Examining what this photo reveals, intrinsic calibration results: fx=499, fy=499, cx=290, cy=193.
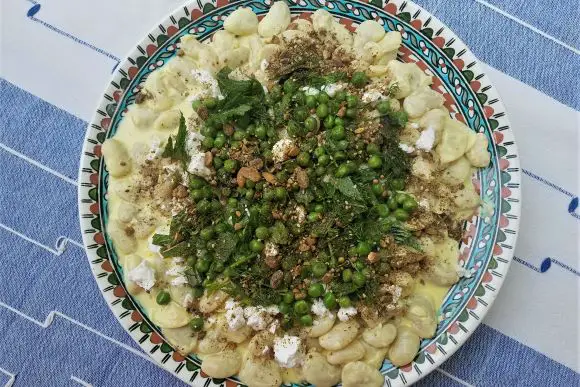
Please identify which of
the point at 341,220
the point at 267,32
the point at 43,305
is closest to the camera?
the point at 341,220

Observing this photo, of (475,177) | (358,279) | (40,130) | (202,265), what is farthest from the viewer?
(40,130)

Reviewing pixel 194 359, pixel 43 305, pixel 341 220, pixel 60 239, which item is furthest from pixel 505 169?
pixel 43 305

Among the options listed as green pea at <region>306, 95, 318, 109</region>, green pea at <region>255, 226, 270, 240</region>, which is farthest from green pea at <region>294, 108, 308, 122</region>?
green pea at <region>255, 226, 270, 240</region>

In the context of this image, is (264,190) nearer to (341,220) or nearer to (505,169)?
(341,220)

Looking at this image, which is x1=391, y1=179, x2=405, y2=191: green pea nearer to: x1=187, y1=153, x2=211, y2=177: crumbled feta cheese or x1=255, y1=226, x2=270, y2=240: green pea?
x1=255, y1=226, x2=270, y2=240: green pea

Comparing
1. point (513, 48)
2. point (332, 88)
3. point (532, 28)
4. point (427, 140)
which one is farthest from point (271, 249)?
point (532, 28)

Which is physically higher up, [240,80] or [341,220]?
[240,80]

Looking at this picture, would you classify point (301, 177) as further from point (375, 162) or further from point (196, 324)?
point (196, 324)
